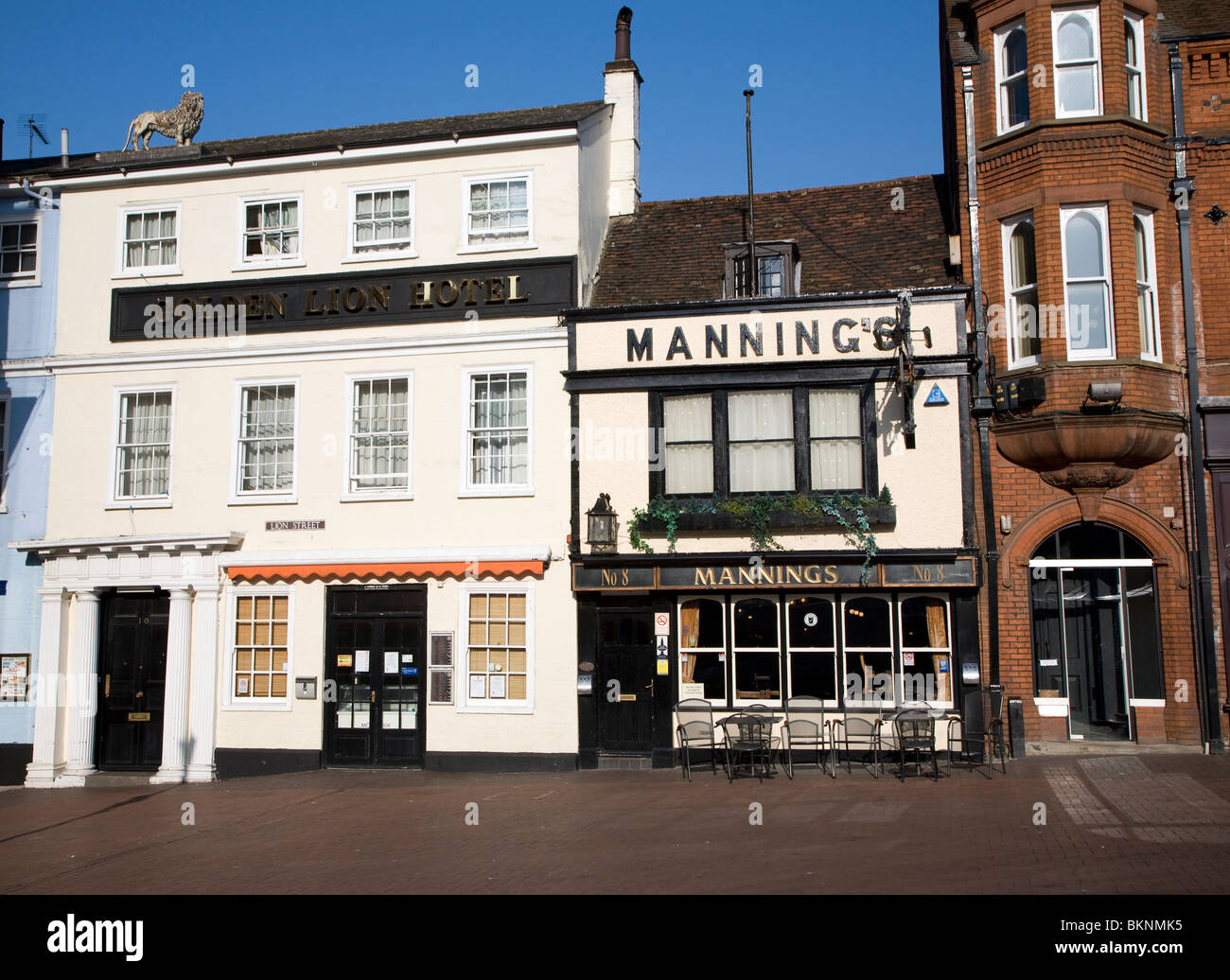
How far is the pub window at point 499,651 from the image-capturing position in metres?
16.9

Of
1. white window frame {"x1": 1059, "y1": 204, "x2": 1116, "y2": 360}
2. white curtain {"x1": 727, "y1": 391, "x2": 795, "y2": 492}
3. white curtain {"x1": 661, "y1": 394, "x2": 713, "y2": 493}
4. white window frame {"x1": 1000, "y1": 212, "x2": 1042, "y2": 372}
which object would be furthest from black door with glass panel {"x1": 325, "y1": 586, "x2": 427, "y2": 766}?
white window frame {"x1": 1059, "y1": 204, "x2": 1116, "y2": 360}

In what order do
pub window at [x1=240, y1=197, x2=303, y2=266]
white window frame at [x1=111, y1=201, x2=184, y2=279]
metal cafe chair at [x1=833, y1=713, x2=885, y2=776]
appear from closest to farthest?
metal cafe chair at [x1=833, y1=713, x2=885, y2=776] < pub window at [x1=240, y1=197, x2=303, y2=266] < white window frame at [x1=111, y1=201, x2=184, y2=279]

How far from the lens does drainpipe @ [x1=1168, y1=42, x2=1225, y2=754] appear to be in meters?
15.4

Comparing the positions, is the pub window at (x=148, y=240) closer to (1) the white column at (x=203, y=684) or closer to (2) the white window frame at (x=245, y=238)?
(2) the white window frame at (x=245, y=238)

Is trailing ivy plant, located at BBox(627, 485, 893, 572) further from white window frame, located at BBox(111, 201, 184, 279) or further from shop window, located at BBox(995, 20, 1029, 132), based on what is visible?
white window frame, located at BBox(111, 201, 184, 279)

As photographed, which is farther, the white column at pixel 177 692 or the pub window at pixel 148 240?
the pub window at pixel 148 240

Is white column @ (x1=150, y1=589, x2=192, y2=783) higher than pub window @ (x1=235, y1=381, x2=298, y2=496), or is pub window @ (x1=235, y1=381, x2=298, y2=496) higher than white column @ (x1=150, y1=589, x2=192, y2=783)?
pub window @ (x1=235, y1=381, x2=298, y2=496)

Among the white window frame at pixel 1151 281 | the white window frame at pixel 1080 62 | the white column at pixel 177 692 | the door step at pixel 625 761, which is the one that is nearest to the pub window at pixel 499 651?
the door step at pixel 625 761

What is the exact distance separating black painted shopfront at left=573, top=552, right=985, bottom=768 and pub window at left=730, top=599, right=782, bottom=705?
0.05ft

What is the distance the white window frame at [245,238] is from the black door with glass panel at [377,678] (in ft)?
18.4

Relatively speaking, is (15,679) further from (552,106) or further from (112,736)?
(552,106)
